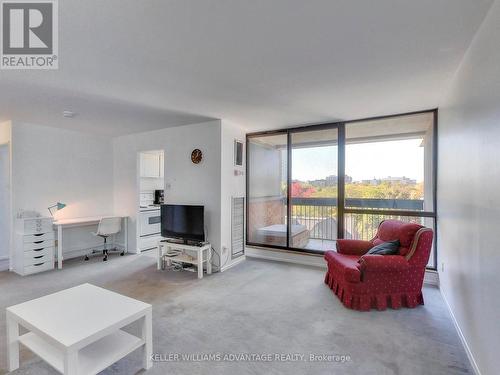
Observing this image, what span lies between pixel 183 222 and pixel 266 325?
7.16ft

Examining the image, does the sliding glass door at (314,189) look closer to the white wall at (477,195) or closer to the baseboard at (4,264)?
the white wall at (477,195)

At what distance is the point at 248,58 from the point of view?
214 centimetres

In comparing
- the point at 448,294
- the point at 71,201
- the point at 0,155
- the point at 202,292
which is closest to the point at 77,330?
the point at 202,292

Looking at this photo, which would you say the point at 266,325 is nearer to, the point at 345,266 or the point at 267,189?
the point at 345,266

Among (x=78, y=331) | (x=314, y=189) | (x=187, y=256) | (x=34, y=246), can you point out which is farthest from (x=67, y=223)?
(x=314, y=189)

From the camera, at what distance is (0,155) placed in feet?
15.0

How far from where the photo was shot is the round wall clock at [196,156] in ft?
13.9

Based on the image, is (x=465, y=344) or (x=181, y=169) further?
(x=181, y=169)

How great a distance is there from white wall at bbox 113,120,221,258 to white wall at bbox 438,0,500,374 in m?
2.93

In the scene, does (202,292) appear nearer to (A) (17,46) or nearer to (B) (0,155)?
(A) (17,46)

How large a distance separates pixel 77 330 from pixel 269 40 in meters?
2.33

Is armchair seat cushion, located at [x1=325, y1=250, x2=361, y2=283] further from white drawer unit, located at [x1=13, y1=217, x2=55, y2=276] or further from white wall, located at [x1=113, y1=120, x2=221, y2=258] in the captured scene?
white drawer unit, located at [x1=13, y1=217, x2=55, y2=276]

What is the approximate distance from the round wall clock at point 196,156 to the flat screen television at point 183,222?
776 mm

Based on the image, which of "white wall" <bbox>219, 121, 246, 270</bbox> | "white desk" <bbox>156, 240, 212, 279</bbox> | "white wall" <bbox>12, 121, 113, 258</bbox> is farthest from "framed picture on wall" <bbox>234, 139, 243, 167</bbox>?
"white wall" <bbox>12, 121, 113, 258</bbox>
